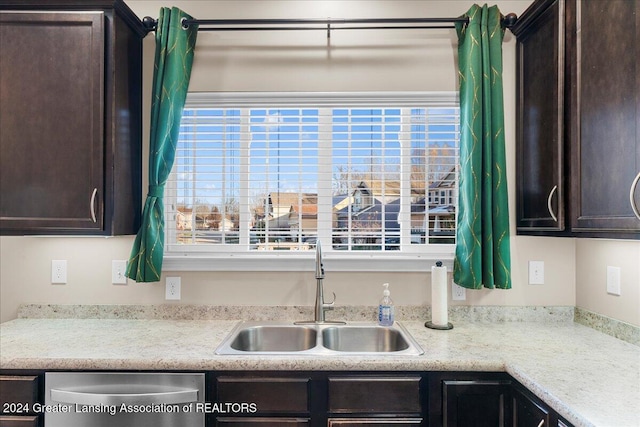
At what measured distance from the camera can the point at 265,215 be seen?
2229 mm

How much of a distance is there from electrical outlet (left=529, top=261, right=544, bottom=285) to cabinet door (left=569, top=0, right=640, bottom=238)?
1.90 feet

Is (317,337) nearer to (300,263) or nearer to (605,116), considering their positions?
(300,263)

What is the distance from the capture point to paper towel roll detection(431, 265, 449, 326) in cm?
194

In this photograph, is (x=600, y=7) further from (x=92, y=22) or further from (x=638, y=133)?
(x=92, y=22)

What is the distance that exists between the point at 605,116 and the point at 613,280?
814mm

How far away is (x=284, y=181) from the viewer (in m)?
2.23

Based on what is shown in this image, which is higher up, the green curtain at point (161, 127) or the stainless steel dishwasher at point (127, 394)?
the green curtain at point (161, 127)

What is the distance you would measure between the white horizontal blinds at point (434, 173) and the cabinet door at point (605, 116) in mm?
661

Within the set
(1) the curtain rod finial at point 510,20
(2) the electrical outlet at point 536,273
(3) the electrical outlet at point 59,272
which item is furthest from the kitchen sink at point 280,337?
(1) the curtain rod finial at point 510,20

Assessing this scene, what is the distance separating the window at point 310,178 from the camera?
220 cm

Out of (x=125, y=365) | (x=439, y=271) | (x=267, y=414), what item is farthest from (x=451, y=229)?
(x=125, y=365)

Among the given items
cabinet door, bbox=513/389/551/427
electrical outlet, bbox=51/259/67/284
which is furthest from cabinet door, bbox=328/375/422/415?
electrical outlet, bbox=51/259/67/284

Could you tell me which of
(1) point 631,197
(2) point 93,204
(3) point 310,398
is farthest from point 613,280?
(2) point 93,204

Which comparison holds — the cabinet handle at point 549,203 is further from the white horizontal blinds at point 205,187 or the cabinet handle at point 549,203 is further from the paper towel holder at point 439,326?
the white horizontal blinds at point 205,187
